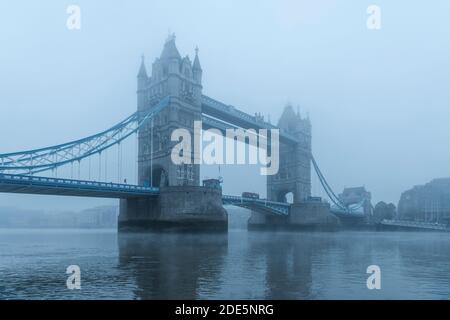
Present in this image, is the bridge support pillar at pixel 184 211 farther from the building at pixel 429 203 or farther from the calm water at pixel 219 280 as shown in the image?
the building at pixel 429 203

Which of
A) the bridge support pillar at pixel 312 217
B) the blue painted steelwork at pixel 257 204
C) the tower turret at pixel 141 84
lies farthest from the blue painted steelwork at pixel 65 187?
the bridge support pillar at pixel 312 217

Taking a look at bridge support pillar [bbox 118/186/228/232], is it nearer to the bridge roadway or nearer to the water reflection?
the bridge roadway

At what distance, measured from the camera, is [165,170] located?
52406mm

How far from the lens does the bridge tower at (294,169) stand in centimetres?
8814

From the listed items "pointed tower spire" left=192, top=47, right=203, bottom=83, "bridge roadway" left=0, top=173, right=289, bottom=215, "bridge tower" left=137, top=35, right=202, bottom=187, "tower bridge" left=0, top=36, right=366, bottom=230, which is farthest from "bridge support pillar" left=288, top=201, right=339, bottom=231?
"bridge roadway" left=0, top=173, right=289, bottom=215

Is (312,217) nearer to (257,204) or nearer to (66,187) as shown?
(257,204)

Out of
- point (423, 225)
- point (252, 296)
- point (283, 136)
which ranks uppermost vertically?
point (283, 136)

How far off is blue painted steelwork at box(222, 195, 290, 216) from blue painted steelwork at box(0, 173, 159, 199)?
16.8 m

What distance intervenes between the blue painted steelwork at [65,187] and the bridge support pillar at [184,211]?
1.98 m

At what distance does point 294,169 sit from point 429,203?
59571mm

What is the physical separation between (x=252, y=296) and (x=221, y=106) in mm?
56466
